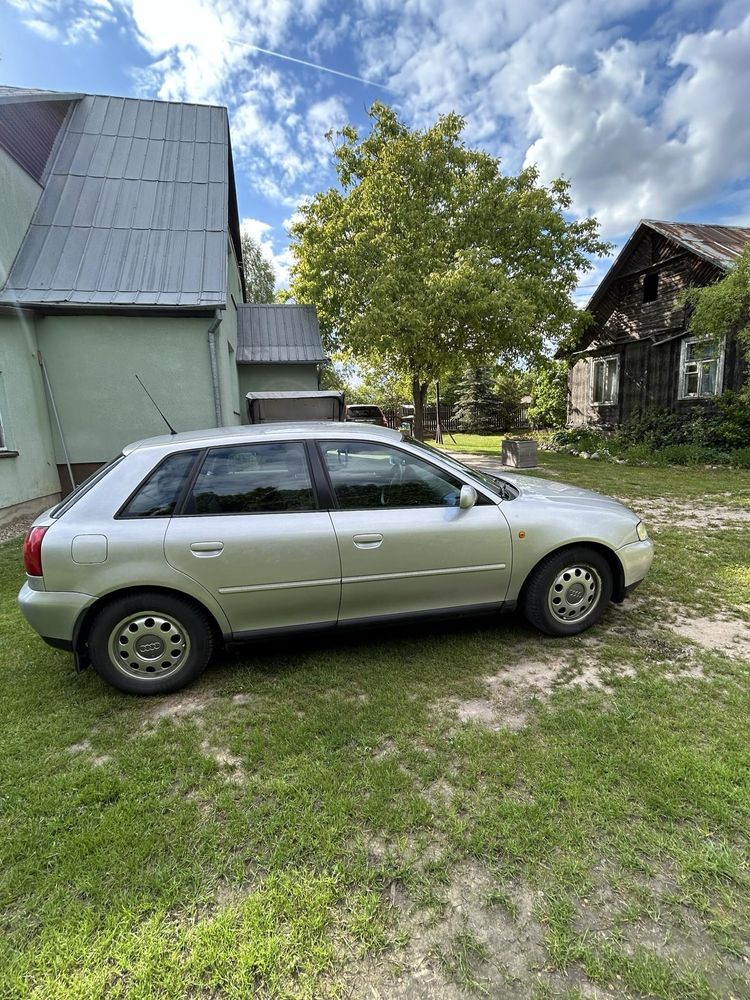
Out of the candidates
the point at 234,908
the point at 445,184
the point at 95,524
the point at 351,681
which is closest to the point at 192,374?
the point at 95,524

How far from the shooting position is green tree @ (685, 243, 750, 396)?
11094mm

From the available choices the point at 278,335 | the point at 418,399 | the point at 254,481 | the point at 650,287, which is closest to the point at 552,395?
the point at 650,287

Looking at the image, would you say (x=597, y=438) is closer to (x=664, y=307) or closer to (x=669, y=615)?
(x=664, y=307)

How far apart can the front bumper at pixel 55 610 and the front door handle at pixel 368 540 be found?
1.64m

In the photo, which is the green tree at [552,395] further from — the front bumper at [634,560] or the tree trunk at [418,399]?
the front bumper at [634,560]

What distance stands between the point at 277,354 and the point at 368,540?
11.3 meters

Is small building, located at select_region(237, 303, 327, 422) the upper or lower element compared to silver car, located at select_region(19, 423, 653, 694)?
upper

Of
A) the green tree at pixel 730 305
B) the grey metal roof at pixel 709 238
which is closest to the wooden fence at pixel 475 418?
the grey metal roof at pixel 709 238

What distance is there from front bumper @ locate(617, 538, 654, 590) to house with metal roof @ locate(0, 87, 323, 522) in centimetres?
781

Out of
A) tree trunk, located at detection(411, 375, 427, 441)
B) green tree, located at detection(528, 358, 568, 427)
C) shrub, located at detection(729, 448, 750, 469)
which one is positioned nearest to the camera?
shrub, located at detection(729, 448, 750, 469)

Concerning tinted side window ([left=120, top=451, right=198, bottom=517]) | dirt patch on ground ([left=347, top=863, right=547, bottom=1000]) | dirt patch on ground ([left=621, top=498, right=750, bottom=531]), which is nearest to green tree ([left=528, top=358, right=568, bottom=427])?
dirt patch on ground ([left=621, top=498, right=750, bottom=531])

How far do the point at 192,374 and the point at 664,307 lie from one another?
1504cm

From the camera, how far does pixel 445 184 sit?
51.7ft

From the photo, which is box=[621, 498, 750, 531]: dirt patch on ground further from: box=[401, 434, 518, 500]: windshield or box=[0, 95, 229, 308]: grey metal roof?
box=[0, 95, 229, 308]: grey metal roof
